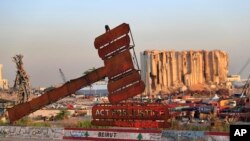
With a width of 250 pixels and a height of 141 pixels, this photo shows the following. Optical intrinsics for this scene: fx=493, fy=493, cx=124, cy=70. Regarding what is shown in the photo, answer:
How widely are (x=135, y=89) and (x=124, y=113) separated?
74.6 inches

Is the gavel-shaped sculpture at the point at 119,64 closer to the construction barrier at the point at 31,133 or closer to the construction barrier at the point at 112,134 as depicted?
the construction barrier at the point at 112,134

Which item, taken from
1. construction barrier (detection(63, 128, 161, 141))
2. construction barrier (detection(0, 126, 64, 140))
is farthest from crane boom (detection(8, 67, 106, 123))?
construction barrier (detection(63, 128, 161, 141))

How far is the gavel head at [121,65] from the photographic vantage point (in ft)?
115

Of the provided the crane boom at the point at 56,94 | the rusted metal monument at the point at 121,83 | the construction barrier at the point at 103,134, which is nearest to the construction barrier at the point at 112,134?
the construction barrier at the point at 103,134

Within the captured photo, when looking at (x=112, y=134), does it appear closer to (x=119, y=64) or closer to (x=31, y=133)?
(x=119, y=64)

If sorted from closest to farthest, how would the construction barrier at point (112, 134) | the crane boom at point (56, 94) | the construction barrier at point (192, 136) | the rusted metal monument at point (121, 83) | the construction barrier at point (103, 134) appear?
1. the construction barrier at point (192, 136)
2. the construction barrier at point (103, 134)
3. the construction barrier at point (112, 134)
4. the rusted metal monument at point (121, 83)
5. the crane boom at point (56, 94)

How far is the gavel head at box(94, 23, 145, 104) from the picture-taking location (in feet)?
115

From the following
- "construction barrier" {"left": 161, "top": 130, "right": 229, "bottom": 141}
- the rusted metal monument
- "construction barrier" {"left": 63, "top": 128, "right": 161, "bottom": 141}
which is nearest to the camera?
"construction barrier" {"left": 161, "top": 130, "right": 229, "bottom": 141}

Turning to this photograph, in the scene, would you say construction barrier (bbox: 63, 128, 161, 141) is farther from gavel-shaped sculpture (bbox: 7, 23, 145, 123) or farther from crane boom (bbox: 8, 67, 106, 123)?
crane boom (bbox: 8, 67, 106, 123)

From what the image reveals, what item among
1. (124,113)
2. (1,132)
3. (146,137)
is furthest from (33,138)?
(146,137)

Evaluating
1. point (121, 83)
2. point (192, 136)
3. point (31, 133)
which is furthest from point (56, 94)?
point (192, 136)

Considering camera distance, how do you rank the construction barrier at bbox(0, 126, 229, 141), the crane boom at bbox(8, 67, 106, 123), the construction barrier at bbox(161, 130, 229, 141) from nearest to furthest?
1. the construction barrier at bbox(161, 130, 229, 141)
2. the construction barrier at bbox(0, 126, 229, 141)
3. the crane boom at bbox(8, 67, 106, 123)

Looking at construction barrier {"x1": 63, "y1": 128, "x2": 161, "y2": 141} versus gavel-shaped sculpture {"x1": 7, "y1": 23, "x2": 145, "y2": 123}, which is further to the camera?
gavel-shaped sculpture {"x1": 7, "y1": 23, "x2": 145, "y2": 123}

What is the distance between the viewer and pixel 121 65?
3512cm
